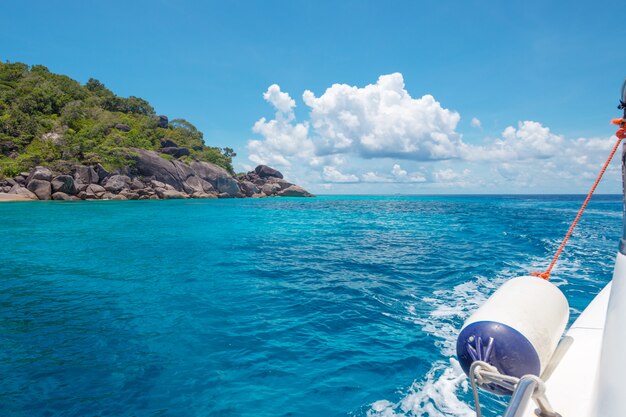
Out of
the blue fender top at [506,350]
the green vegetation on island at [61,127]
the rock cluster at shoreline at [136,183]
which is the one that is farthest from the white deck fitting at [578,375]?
the green vegetation on island at [61,127]

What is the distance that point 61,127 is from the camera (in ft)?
208

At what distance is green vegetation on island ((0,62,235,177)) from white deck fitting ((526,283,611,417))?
69048 mm

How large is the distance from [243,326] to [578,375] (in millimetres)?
5952

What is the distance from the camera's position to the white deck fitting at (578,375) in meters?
2.83

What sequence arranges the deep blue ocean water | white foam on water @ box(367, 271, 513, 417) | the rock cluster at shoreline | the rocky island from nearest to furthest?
white foam on water @ box(367, 271, 513, 417)
the deep blue ocean water
the rock cluster at shoreline
the rocky island

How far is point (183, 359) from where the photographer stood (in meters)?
5.75

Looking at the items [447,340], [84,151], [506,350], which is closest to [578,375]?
[506,350]

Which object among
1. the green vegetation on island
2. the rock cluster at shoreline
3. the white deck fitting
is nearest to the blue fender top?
the white deck fitting

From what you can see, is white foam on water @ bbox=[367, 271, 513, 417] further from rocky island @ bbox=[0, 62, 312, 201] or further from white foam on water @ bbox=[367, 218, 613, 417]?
rocky island @ bbox=[0, 62, 312, 201]

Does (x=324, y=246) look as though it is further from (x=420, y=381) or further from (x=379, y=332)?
(x=420, y=381)

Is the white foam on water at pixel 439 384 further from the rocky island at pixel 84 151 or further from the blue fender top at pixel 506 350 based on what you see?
the rocky island at pixel 84 151

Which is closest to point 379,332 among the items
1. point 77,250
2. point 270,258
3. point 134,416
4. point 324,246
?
point 134,416

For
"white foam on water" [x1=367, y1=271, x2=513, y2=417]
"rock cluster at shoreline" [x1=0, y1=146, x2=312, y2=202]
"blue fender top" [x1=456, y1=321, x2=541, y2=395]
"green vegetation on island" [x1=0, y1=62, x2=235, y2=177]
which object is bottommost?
"white foam on water" [x1=367, y1=271, x2=513, y2=417]

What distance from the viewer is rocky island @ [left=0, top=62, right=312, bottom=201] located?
51.8m
